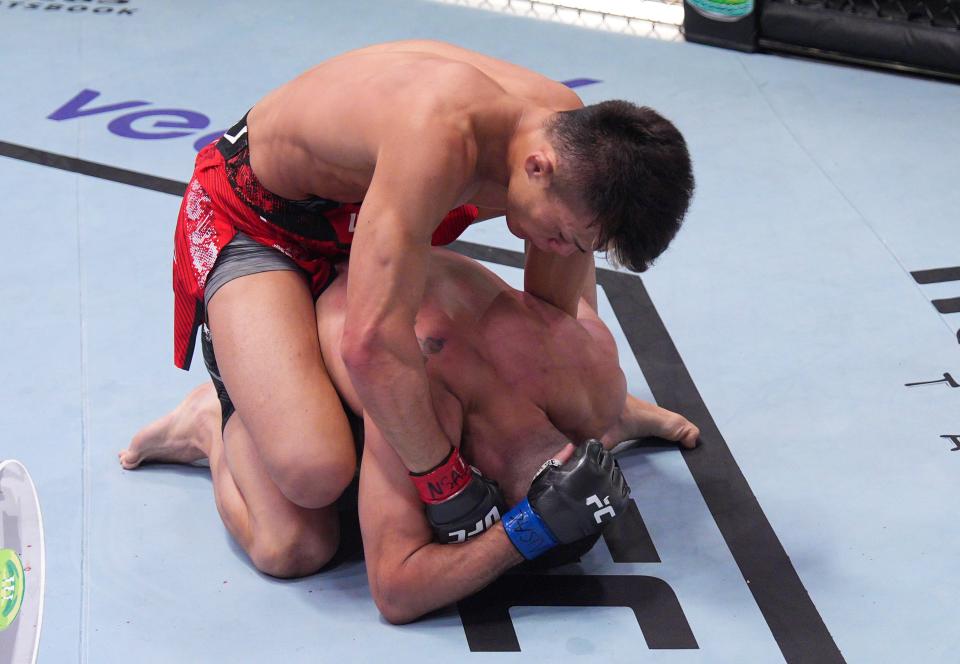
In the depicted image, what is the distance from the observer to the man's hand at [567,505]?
95.9 inches

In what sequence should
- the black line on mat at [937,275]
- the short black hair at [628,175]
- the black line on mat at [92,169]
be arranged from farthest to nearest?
the black line on mat at [92,169] < the black line on mat at [937,275] < the short black hair at [628,175]

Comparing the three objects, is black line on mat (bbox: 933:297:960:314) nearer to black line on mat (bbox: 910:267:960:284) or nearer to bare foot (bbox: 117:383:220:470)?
black line on mat (bbox: 910:267:960:284)

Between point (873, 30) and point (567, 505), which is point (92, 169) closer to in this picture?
point (567, 505)

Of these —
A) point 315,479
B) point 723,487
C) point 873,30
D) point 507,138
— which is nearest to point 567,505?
point 315,479

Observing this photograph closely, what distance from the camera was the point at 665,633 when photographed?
2.50 meters

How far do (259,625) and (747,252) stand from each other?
7.02 ft

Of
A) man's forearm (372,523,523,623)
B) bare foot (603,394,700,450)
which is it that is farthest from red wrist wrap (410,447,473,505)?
bare foot (603,394,700,450)

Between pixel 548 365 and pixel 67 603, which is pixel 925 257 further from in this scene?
pixel 67 603

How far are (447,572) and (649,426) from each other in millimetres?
809

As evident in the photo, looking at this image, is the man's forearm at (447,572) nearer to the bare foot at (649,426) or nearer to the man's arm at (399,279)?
the man's arm at (399,279)

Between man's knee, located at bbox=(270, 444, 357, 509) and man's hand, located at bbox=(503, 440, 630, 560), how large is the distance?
1.29ft

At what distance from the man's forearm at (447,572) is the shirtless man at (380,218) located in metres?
0.08

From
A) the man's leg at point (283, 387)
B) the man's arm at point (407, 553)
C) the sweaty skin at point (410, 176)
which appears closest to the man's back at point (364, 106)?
the sweaty skin at point (410, 176)

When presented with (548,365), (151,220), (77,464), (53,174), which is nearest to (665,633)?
(548,365)
